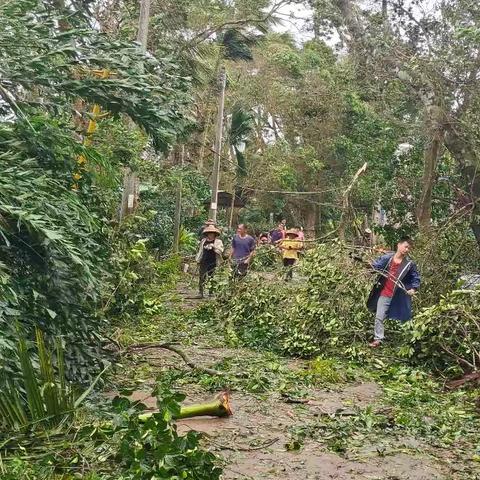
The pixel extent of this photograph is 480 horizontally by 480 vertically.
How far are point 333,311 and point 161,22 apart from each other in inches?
430

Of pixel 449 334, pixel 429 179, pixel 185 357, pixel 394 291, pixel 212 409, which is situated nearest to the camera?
pixel 212 409

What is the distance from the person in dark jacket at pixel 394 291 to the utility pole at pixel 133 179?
218 inches

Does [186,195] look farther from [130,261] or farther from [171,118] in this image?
[171,118]

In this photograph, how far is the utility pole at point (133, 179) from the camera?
13.3 meters

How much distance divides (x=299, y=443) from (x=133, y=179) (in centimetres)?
966

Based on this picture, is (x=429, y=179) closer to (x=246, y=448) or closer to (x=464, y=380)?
(x=464, y=380)

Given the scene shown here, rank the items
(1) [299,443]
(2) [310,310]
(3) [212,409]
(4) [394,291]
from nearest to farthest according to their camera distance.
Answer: (1) [299,443], (3) [212,409], (4) [394,291], (2) [310,310]

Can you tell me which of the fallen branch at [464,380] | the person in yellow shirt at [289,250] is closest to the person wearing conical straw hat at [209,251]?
the person in yellow shirt at [289,250]

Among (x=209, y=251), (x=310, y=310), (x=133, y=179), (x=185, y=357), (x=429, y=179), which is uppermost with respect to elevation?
(x=429, y=179)

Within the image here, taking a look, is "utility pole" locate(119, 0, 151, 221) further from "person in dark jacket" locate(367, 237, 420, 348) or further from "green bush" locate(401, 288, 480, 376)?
"green bush" locate(401, 288, 480, 376)

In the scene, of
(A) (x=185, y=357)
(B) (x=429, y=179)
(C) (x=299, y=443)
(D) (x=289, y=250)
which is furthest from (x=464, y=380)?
(D) (x=289, y=250)

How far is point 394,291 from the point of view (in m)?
9.12

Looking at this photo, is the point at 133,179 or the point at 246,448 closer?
the point at 246,448

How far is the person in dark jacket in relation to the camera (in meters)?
9.13
